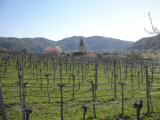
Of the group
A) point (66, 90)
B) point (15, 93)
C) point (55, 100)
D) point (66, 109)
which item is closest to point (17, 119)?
point (66, 109)

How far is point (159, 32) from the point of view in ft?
20.0

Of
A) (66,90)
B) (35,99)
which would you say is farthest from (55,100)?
(66,90)

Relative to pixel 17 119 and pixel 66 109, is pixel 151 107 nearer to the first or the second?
pixel 66 109

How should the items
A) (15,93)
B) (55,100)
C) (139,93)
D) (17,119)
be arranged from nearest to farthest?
(17,119) → (55,100) → (15,93) → (139,93)

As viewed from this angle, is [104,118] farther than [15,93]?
No

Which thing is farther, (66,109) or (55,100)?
(55,100)

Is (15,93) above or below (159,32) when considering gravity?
below

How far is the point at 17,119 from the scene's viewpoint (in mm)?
12594

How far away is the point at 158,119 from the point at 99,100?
543 cm

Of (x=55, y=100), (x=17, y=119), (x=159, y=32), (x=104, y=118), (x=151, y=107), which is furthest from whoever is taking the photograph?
(x=55, y=100)

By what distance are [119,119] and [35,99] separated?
6374mm

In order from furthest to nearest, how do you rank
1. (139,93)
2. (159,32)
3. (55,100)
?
(139,93) → (55,100) → (159,32)

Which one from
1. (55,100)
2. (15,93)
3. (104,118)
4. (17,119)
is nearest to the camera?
(17,119)

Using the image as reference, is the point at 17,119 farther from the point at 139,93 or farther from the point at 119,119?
the point at 139,93
